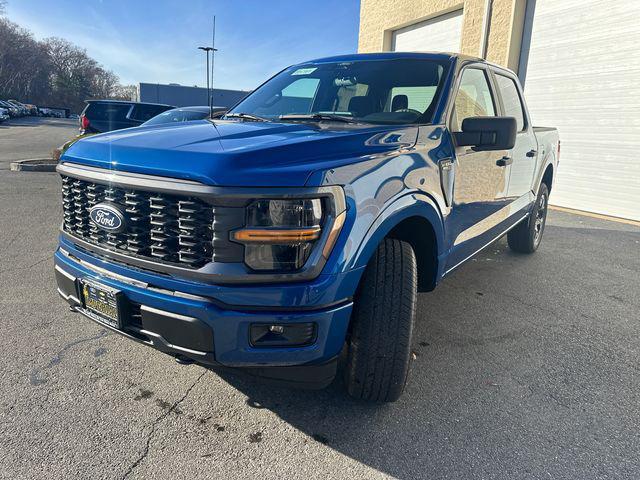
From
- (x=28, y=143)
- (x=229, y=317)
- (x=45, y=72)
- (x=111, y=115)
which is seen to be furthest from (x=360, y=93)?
(x=45, y=72)

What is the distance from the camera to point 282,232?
183 cm

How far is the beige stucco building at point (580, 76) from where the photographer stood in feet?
26.8

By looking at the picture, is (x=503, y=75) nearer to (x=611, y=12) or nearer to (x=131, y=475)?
(x=131, y=475)

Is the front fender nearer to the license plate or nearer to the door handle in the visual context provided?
the license plate

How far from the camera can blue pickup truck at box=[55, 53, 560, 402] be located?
1.85 m

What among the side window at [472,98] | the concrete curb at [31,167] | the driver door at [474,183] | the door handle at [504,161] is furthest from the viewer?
the concrete curb at [31,167]

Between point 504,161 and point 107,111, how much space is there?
12009 mm

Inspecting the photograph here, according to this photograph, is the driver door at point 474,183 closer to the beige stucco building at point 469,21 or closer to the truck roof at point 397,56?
the truck roof at point 397,56

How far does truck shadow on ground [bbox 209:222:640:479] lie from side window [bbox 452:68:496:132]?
4.85ft

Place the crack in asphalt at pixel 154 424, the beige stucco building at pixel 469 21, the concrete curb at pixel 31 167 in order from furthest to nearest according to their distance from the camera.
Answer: the concrete curb at pixel 31 167 → the beige stucco building at pixel 469 21 → the crack in asphalt at pixel 154 424

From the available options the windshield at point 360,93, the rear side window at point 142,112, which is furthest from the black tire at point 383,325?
the rear side window at point 142,112

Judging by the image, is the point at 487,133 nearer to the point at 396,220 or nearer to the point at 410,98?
the point at 410,98

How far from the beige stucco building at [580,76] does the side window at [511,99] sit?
501 cm

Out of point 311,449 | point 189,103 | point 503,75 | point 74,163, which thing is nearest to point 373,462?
point 311,449
